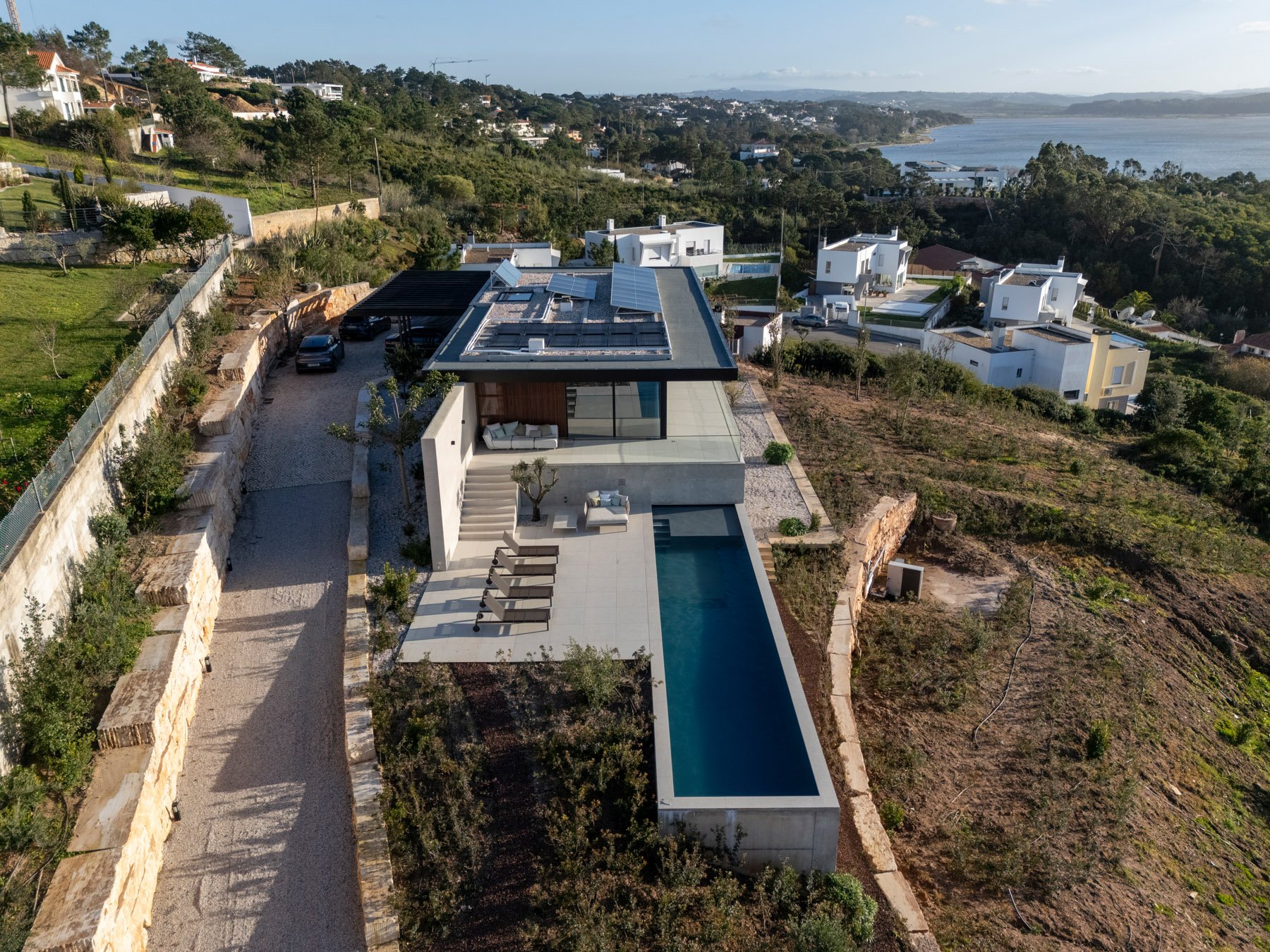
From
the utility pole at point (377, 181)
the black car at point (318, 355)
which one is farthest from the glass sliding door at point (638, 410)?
the utility pole at point (377, 181)

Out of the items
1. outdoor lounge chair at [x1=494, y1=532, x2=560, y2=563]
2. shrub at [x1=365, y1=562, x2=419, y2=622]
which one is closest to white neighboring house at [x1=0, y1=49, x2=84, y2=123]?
shrub at [x1=365, y1=562, x2=419, y2=622]

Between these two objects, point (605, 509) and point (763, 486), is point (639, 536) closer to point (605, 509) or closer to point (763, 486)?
point (605, 509)

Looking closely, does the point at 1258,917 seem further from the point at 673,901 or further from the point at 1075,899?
the point at 673,901

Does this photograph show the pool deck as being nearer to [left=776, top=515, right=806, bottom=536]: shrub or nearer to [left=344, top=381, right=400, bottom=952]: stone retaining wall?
[left=344, top=381, right=400, bottom=952]: stone retaining wall

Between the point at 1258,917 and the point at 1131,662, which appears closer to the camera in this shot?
the point at 1258,917

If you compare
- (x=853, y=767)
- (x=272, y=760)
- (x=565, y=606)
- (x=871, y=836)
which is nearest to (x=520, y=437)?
(x=565, y=606)

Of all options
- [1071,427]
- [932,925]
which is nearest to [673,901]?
[932,925]

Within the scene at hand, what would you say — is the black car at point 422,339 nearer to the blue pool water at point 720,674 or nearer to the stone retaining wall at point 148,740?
the stone retaining wall at point 148,740
